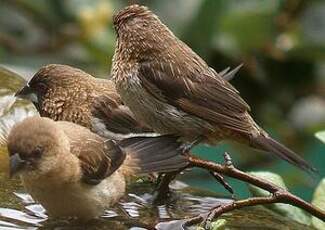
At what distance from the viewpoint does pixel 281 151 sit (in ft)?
14.4

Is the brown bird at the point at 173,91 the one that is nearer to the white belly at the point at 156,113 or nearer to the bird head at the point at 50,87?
the white belly at the point at 156,113

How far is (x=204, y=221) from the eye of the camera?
3537mm

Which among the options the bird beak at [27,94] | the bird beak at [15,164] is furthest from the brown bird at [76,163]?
the bird beak at [27,94]

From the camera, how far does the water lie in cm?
377

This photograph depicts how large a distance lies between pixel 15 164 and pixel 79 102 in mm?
1209

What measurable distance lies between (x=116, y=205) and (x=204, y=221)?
2.18 feet

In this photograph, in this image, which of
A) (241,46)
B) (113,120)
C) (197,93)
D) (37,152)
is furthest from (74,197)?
(241,46)

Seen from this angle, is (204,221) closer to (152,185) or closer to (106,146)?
(106,146)

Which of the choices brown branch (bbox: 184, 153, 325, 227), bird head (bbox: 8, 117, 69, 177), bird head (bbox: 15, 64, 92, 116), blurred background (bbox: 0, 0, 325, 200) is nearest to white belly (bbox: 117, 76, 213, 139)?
bird head (bbox: 15, 64, 92, 116)

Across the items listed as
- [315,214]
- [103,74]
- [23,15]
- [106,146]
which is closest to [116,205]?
[106,146]

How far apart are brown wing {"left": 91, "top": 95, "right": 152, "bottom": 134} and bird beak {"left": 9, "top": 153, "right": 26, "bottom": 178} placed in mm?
1048

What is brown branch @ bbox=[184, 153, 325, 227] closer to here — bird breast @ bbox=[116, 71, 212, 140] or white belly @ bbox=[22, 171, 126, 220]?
white belly @ bbox=[22, 171, 126, 220]

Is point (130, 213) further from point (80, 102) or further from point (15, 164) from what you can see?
point (80, 102)

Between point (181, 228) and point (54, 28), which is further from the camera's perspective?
point (54, 28)
